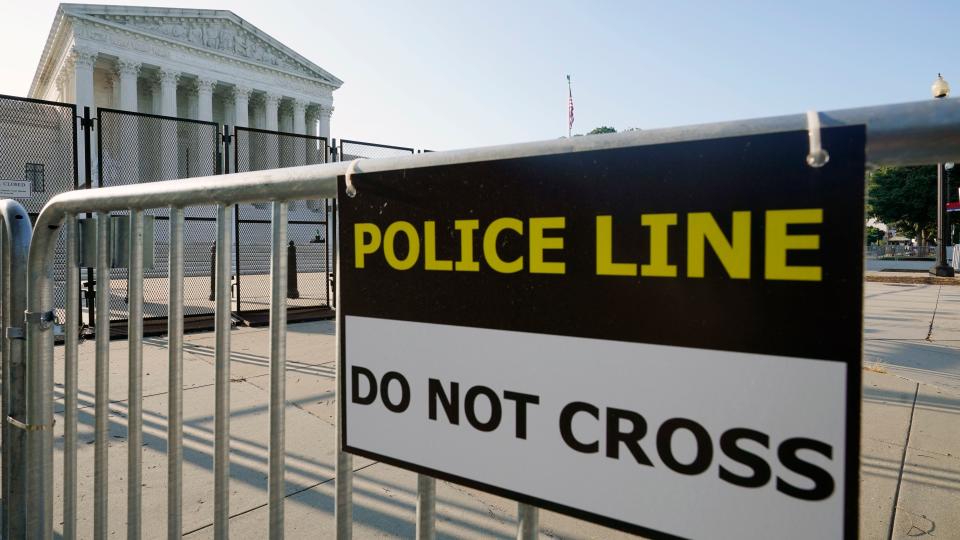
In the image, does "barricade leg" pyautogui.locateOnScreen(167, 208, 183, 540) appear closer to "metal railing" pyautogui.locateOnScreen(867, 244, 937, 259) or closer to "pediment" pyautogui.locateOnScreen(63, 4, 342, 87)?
"pediment" pyautogui.locateOnScreen(63, 4, 342, 87)

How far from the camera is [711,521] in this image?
1021mm

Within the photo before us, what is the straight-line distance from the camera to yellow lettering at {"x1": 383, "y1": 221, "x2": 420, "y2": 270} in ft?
4.39

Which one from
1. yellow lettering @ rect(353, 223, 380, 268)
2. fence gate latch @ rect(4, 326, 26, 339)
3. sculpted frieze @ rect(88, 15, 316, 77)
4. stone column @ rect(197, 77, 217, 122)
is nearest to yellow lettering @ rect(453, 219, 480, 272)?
yellow lettering @ rect(353, 223, 380, 268)

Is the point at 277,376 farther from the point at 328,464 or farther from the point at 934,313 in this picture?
the point at 934,313

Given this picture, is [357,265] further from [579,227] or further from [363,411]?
[579,227]

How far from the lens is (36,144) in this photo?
8641 mm

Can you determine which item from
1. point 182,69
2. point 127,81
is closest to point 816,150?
point 127,81

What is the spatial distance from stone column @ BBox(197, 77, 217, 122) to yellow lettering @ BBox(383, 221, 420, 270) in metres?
49.4

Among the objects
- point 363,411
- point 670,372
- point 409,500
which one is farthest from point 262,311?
point 670,372

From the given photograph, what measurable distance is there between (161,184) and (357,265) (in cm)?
93

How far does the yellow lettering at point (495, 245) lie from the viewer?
3.92 feet

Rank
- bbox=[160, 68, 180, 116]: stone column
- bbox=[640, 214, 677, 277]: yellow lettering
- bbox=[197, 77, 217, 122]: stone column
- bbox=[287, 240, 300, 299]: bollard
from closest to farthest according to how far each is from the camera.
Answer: bbox=[640, 214, 677, 277]: yellow lettering, bbox=[287, 240, 300, 299]: bollard, bbox=[160, 68, 180, 116]: stone column, bbox=[197, 77, 217, 122]: stone column

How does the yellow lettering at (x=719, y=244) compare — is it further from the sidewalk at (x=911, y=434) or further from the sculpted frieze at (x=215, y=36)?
the sculpted frieze at (x=215, y=36)

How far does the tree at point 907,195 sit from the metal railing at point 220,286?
54.1 metres
